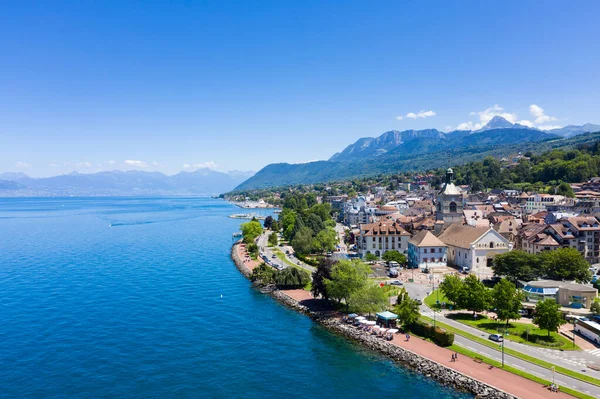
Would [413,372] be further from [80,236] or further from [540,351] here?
[80,236]

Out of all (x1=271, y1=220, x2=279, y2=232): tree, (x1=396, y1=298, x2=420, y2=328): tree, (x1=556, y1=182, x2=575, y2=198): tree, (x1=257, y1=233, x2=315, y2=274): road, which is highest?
(x1=556, y1=182, x2=575, y2=198): tree

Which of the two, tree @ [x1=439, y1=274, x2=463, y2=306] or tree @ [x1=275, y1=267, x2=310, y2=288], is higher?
tree @ [x1=439, y1=274, x2=463, y2=306]

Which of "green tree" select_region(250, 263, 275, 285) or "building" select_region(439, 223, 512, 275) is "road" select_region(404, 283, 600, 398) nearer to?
"building" select_region(439, 223, 512, 275)

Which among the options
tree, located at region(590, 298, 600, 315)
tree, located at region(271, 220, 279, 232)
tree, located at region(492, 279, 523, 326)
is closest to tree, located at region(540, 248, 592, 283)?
tree, located at region(590, 298, 600, 315)

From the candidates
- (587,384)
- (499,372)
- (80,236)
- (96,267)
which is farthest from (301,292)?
(80,236)

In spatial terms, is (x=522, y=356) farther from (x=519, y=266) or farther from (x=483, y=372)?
(x=519, y=266)
